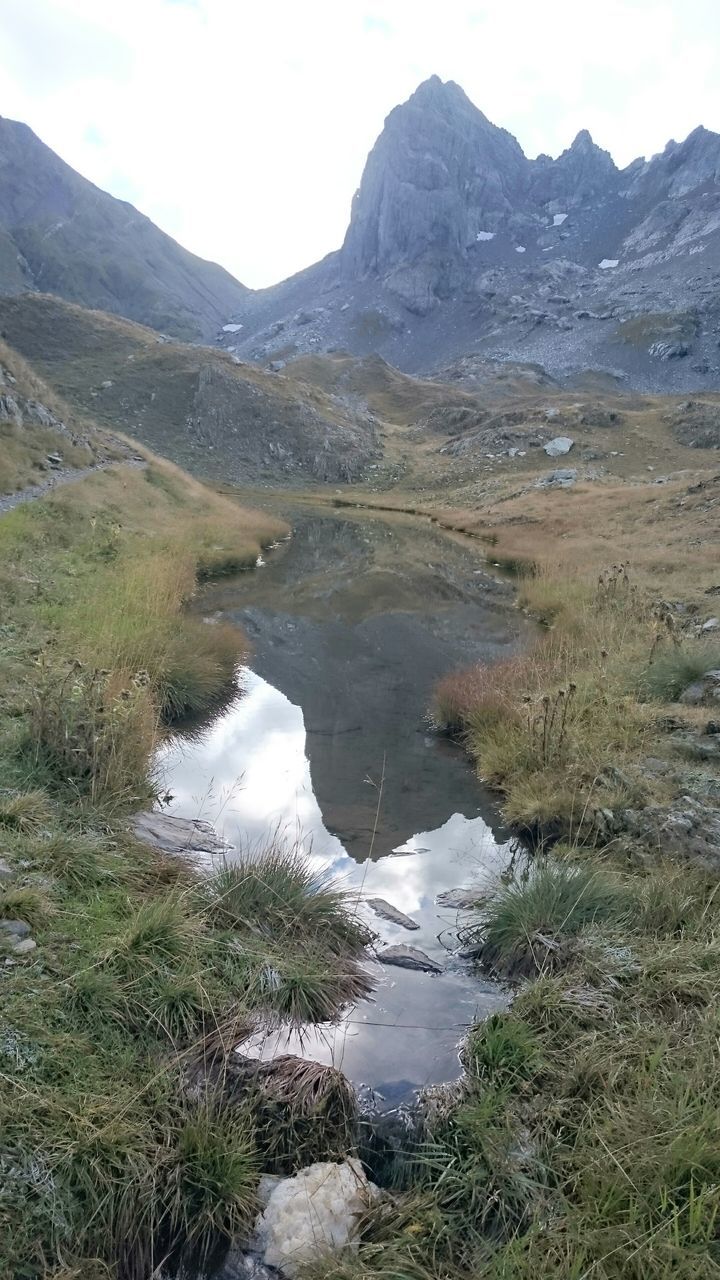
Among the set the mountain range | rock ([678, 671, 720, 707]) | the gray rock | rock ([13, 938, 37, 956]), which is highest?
the mountain range

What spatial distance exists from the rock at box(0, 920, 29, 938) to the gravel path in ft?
53.2

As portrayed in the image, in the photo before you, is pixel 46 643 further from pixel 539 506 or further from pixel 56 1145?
pixel 539 506

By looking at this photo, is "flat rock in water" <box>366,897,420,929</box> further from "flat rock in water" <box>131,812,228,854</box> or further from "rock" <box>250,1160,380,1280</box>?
"rock" <box>250,1160,380,1280</box>

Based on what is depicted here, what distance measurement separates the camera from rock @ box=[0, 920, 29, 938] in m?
4.88

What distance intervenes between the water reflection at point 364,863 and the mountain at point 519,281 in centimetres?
12240

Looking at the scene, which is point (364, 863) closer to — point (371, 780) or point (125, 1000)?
point (371, 780)

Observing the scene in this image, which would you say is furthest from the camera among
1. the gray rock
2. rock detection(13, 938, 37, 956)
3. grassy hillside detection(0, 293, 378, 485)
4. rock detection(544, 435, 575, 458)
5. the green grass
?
grassy hillside detection(0, 293, 378, 485)

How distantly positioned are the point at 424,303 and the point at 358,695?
179 meters

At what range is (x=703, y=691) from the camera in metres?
10.8

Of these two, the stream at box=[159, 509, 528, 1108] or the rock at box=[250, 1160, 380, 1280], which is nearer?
the rock at box=[250, 1160, 380, 1280]

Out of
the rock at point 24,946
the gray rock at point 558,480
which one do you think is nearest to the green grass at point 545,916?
the rock at point 24,946

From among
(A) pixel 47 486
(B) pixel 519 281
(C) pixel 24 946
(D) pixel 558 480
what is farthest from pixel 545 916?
(B) pixel 519 281

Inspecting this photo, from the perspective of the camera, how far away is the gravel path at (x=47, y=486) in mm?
20609

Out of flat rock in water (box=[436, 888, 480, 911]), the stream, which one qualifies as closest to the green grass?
the stream
